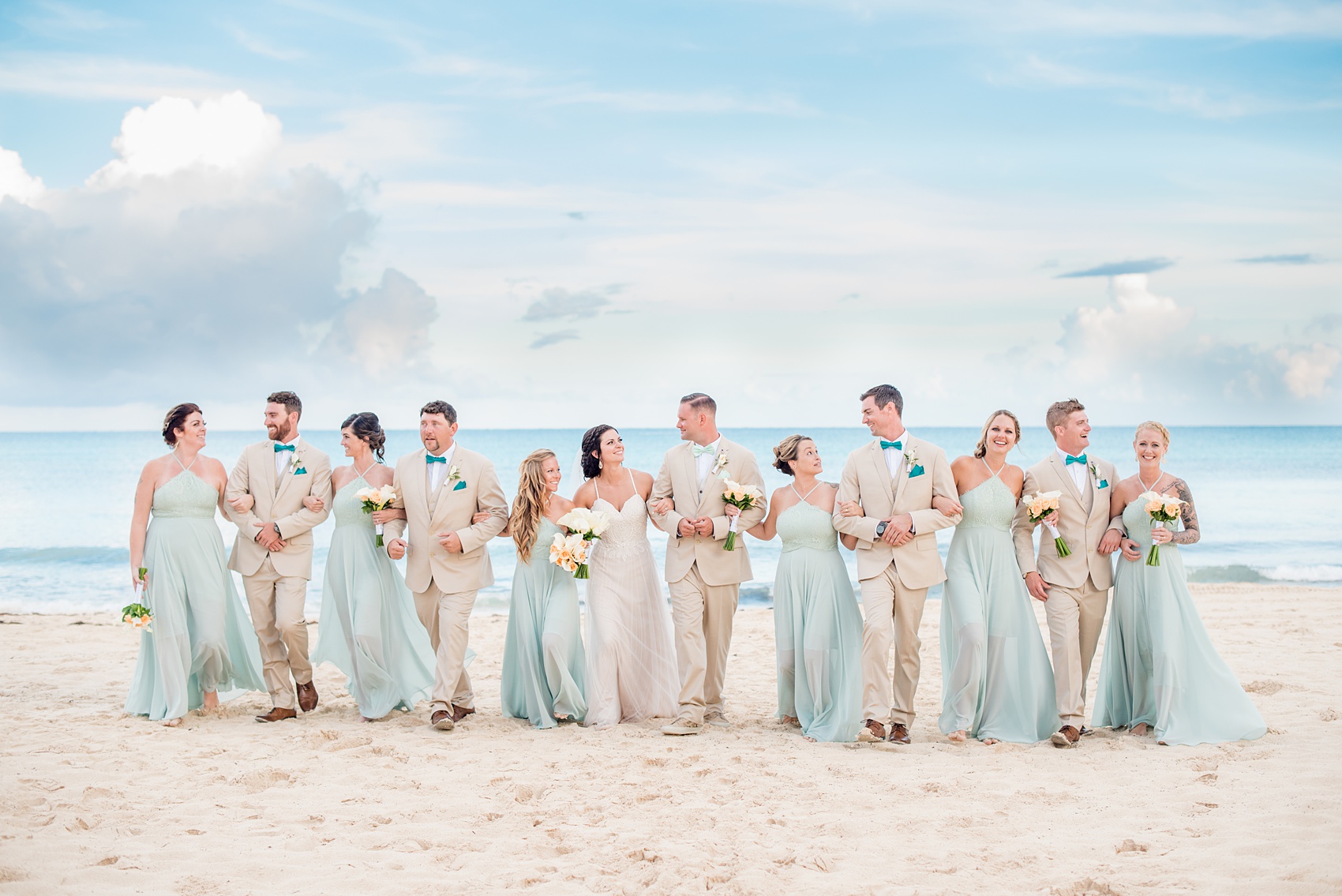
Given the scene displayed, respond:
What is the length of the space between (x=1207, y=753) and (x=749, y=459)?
3476 mm

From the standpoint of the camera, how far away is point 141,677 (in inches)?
292

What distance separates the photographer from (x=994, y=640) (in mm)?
6574

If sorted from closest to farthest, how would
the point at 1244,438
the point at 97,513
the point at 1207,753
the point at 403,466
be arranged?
the point at 1207,753, the point at 403,466, the point at 97,513, the point at 1244,438

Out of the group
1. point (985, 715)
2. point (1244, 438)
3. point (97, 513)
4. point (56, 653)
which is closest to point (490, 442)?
point (97, 513)

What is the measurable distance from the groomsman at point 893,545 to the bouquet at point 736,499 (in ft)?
1.89

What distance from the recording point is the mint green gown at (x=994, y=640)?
6539 mm

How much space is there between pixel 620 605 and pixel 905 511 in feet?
6.99

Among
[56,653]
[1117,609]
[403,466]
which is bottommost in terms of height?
[56,653]

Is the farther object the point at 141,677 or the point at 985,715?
the point at 141,677

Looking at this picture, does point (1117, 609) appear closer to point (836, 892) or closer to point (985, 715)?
point (985, 715)

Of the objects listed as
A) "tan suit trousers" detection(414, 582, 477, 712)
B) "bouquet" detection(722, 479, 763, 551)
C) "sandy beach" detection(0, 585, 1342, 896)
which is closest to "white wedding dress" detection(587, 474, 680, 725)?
"sandy beach" detection(0, 585, 1342, 896)

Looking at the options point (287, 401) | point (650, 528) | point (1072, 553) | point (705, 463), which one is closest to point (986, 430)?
point (1072, 553)

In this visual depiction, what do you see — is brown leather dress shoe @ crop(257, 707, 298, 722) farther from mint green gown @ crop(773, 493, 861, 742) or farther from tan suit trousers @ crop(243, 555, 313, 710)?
mint green gown @ crop(773, 493, 861, 742)

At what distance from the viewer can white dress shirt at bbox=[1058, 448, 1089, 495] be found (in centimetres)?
671
